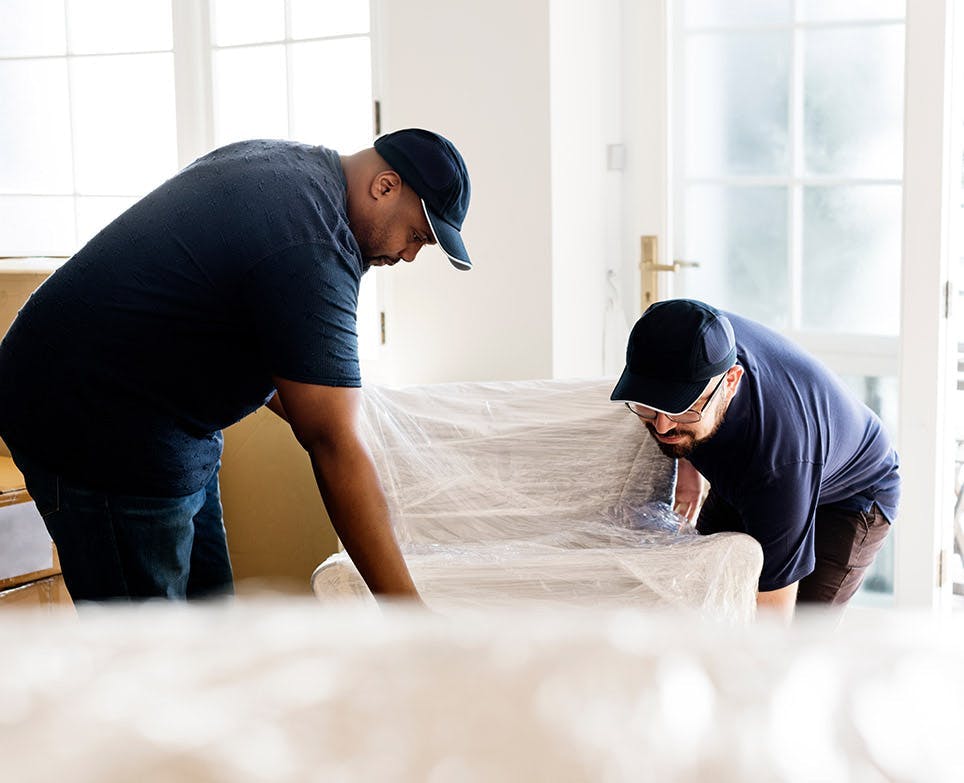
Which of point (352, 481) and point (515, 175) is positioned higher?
point (515, 175)

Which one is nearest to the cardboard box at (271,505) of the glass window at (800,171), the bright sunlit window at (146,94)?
the bright sunlit window at (146,94)

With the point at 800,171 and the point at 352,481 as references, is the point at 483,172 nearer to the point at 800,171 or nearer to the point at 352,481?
the point at 800,171

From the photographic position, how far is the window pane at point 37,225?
385 cm

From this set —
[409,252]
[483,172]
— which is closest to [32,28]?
[483,172]

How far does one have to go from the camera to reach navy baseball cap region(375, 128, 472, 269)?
1556 millimetres

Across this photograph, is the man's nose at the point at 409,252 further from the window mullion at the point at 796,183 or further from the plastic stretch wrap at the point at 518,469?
the window mullion at the point at 796,183

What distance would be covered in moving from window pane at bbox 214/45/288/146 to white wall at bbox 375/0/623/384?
0.46 metres

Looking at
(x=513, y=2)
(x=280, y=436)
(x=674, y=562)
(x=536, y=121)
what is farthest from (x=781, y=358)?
(x=513, y=2)

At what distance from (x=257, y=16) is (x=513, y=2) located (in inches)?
A: 38.4

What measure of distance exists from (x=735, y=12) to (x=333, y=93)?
1.19 metres

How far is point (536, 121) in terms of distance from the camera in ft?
9.39

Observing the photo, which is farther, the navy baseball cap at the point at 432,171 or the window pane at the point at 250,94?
the window pane at the point at 250,94

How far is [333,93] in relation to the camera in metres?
3.31

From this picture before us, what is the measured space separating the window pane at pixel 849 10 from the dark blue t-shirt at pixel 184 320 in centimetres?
168
